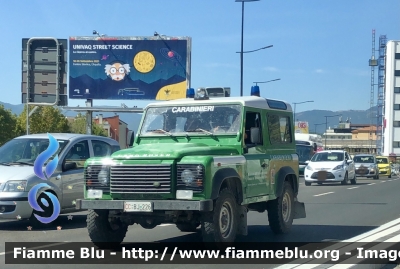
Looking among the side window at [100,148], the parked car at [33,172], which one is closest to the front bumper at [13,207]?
the parked car at [33,172]

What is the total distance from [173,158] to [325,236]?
3.92 m

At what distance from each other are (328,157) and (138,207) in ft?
81.3

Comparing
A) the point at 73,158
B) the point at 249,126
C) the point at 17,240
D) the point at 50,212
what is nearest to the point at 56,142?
the point at 73,158

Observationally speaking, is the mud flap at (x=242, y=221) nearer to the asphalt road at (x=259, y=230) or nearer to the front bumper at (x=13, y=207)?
the asphalt road at (x=259, y=230)

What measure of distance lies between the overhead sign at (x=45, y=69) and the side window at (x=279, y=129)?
8.48 meters

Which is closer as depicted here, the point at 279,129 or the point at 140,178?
the point at 140,178

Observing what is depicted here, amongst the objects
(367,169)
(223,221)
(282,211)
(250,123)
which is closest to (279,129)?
(250,123)

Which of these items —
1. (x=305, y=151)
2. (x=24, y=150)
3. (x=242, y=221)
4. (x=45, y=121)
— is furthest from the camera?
(x=45, y=121)

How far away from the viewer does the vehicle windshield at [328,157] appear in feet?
106

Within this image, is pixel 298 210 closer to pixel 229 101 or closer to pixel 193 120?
pixel 229 101

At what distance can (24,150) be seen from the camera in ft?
44.0

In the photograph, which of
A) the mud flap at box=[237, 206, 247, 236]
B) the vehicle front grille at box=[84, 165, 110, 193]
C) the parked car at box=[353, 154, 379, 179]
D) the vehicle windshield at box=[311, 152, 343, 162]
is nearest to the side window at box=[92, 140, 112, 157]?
the vehicle front grille at box=[84, 165, 110, 193]

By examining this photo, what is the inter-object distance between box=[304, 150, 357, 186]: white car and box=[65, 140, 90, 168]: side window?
1925cm

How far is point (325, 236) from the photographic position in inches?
459
